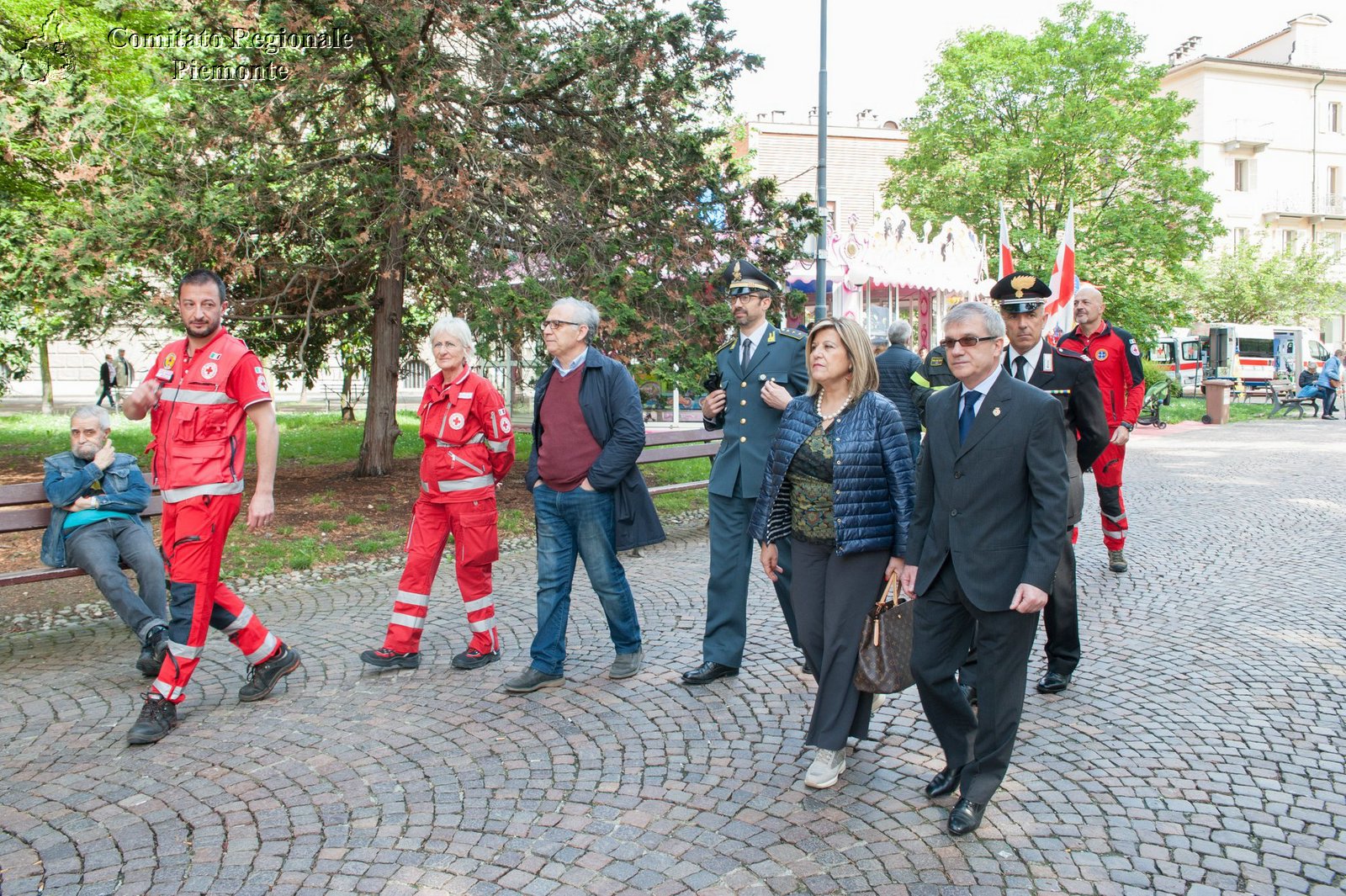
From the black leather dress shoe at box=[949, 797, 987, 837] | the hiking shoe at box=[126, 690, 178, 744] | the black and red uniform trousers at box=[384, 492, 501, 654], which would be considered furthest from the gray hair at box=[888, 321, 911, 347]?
the hiking shoe at box=[126, 690, 178, 744]

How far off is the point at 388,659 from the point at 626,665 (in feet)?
4.00

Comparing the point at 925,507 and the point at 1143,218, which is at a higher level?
Result: the point at 1143,218

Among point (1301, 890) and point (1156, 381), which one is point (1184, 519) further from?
point (1156, 381)

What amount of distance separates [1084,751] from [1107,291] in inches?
1137

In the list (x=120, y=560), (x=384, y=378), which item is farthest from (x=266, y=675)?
(x=384, y=378)

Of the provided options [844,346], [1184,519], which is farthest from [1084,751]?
[1184,519]

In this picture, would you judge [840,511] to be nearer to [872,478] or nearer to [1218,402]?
[872,478]

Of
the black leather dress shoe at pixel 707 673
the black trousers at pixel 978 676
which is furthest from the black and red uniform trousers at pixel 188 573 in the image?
the black trousers at pixel 978 676

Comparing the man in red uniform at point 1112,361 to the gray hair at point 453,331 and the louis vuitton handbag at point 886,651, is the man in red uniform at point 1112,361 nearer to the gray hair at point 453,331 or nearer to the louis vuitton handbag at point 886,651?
the louis vuitton handbag at point 886,651

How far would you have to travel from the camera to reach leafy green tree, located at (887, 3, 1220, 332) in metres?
29.8

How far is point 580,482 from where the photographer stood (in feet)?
16.2

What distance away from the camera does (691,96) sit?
32.6 feet

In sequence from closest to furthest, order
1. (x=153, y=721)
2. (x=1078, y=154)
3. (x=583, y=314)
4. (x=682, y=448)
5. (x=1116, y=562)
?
(x=153, y=721) < (x=583, y=314) < (x=1116, y=562) < (x=682, y=448) < (x=1078, y=154)

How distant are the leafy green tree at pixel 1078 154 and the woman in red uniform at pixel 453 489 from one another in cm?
2757
